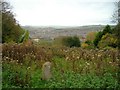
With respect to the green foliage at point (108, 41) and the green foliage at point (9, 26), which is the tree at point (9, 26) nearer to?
the green foliage at point (9, 26)

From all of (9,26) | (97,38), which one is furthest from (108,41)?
(9,26)

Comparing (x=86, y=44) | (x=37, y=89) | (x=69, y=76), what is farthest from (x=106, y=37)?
(x=37, y=89)

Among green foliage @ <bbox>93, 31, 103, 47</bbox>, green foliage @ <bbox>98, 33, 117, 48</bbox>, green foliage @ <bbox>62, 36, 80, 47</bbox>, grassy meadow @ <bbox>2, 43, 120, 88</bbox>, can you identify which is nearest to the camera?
grassy meadow @ <bbox>2, 43, 120, 88</bbox>

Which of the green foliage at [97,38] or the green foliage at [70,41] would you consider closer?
the green foliage at [70,41]

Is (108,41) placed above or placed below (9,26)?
below

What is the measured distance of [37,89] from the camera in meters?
7.21

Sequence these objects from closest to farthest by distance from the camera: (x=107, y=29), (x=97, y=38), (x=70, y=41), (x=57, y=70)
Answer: (x=57, y=70)
(x=107, y=29)
(x=70, y=41)
(x=97, y=38)

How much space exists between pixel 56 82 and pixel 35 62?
2545 millimetres

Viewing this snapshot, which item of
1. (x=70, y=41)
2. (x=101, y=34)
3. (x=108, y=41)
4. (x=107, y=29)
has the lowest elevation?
(x=70, y=41)

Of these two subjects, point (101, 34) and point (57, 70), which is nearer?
point (57, 70)

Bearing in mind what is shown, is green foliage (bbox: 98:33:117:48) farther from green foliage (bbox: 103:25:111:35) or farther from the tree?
the tree

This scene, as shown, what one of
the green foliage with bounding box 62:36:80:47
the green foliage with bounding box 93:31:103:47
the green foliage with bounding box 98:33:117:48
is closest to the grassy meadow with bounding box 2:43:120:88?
the green foliage with bounding box 98:33:117:48

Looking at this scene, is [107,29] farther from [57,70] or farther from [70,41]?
[57,70]

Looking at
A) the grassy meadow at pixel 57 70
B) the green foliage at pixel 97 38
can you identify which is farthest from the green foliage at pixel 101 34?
the grassy meadow at pixel 57 70
